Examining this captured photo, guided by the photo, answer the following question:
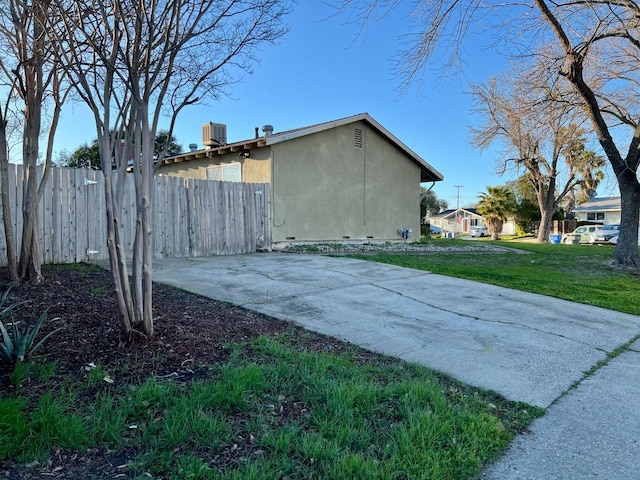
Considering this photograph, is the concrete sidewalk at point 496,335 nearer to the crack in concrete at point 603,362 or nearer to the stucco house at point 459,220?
the crack in concrete at point 603,362

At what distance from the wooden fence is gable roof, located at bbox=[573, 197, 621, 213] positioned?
45.4 m

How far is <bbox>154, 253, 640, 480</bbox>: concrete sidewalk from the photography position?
8.93 feet

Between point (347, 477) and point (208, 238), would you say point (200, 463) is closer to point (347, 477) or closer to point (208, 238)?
point (347, 477)

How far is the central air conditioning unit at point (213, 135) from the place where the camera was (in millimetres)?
15125

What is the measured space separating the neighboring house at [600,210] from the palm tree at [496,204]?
13.5m

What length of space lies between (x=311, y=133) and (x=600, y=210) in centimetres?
4388

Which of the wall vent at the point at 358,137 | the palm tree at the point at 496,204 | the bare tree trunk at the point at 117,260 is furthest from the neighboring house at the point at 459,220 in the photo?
the bare tree trunk at the point at 117,260

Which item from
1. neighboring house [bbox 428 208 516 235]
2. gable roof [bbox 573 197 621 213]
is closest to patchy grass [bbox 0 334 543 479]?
gable roof [bbox 573 197 621 213]

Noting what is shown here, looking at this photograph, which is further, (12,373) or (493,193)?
(493,193)

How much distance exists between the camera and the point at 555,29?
9.55 metres

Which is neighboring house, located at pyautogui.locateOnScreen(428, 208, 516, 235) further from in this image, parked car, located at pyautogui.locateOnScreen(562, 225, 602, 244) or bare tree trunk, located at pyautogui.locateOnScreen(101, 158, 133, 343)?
bare tree trunk, located at pyautogui.locateOnScreen(101, 158, 133, 343)

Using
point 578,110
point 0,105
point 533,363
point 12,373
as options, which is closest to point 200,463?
point 12,373

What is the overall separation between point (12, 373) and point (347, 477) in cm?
244

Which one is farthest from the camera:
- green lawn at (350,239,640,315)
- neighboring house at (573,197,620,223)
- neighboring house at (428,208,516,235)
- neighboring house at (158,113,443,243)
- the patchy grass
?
neighboring house at (428,208,516,235)
